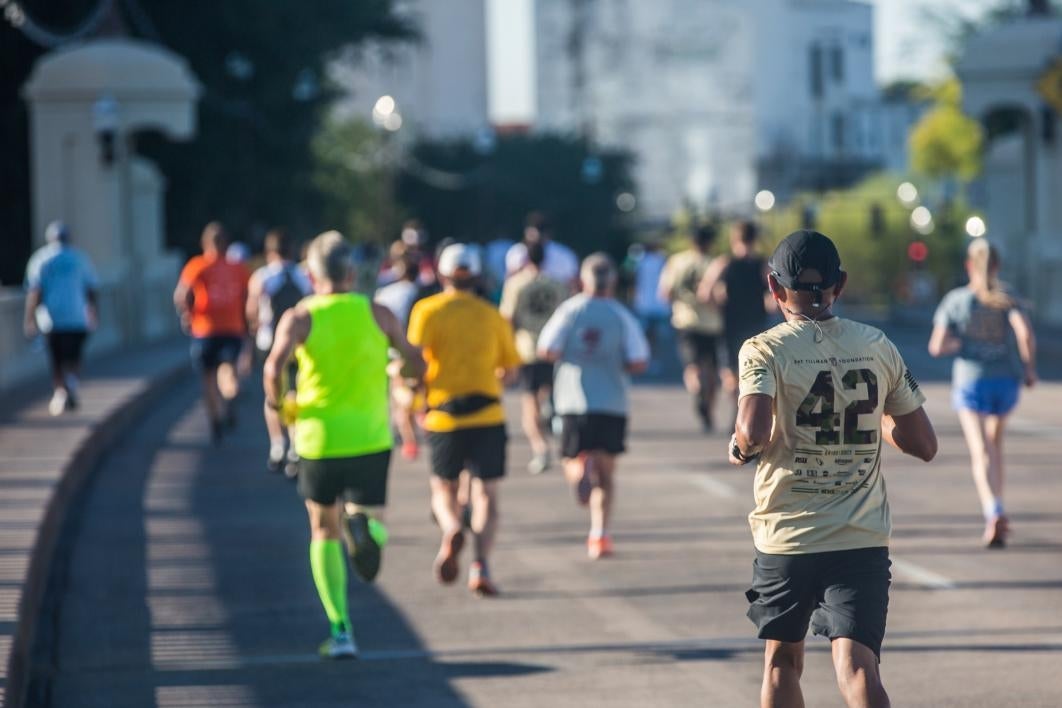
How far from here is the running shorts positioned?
18.0 m

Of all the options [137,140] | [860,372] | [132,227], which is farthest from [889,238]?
[860,372]

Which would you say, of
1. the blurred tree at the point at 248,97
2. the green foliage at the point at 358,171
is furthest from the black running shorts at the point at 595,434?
the green foliage at the point at 358,171

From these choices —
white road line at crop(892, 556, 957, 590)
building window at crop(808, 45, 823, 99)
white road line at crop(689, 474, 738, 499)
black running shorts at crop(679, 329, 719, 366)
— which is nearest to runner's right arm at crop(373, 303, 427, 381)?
white road line at crop(892, 556, 957, 590)

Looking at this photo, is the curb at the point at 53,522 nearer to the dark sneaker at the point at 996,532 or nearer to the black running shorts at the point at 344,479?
the black running shorts at the point at 344,479

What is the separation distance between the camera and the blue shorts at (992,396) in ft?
38.5

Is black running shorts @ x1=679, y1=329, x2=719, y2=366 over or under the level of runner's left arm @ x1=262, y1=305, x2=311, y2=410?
under

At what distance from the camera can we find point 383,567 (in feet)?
38.3

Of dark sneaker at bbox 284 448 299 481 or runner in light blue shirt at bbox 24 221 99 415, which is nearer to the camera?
dark sneaker at bbox 284 448 299 481

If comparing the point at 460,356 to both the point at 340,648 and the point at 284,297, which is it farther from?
the point at 284,297

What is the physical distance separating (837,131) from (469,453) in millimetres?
118293

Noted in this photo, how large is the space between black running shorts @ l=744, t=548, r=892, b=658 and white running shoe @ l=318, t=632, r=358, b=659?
3.23 m

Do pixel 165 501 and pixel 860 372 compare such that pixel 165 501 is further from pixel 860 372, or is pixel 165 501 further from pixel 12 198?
pixel 12 198

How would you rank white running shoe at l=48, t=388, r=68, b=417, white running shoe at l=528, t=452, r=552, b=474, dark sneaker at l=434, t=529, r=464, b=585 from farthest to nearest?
white running shoe at l=48, t=388, r=68, b=417 → white running shoe at l=528, t=452, r=552, b=474 → dark sneaker at l=434, t=529, r=464, b=585

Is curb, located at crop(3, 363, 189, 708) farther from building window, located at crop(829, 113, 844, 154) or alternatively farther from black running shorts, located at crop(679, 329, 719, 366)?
building window, located at crop(829, 113, 844, 154)
